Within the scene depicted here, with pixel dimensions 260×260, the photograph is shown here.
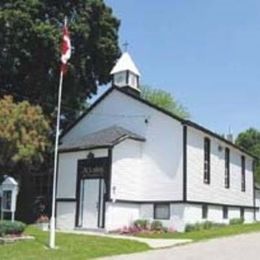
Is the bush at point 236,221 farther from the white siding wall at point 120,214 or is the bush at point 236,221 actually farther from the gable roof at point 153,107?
the white siding wall at point 120,214

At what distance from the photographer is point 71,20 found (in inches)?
1455

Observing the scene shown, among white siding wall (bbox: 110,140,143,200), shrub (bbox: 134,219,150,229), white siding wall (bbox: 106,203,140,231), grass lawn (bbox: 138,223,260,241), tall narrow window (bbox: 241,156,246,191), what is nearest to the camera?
grass lawn (bbox: 138,223,260,241)

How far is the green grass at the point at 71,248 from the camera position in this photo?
20.9 m

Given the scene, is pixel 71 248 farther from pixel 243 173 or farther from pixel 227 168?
pixel 243 173

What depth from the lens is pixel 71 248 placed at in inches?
877

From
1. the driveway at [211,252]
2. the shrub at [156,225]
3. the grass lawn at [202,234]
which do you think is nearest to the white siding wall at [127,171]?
the shrub at [156,225]

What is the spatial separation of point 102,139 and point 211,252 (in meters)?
13.0

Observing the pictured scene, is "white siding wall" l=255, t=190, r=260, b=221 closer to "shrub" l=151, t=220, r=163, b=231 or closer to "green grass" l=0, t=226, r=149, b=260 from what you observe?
"shrub" l=151, t=220, r=163, b=231

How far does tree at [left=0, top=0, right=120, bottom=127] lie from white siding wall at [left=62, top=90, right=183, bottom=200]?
4306mm

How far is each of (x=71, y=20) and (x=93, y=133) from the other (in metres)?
6.72

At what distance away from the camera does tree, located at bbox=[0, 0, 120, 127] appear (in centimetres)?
3412

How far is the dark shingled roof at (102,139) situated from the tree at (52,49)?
12.0ft

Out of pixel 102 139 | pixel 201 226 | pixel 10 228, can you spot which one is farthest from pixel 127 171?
pixel 10 228

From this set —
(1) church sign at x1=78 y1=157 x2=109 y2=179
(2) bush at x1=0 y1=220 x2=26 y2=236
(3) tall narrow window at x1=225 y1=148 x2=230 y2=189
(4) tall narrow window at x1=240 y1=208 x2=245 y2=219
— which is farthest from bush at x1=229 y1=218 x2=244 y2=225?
(2) bush at x1=0 y1=220 x2=26 y2=236
